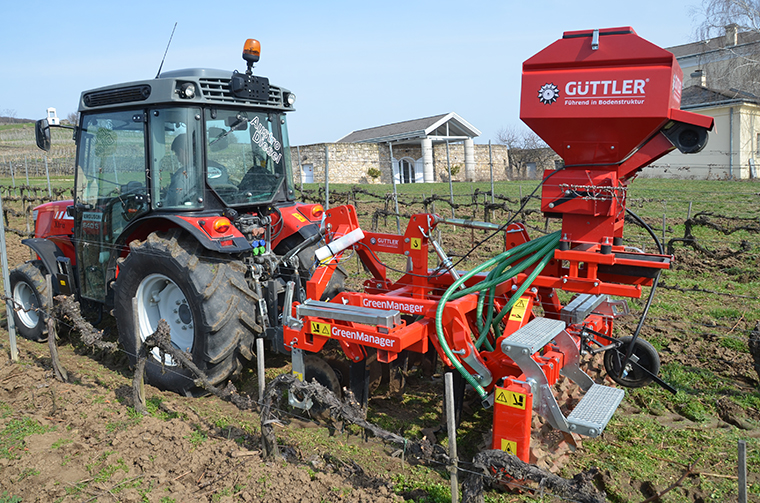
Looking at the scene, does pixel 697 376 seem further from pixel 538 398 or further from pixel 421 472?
pixel 421 472

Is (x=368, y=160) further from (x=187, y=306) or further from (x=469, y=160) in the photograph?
(x=187, y=306)

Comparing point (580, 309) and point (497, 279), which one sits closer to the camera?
point (497, 279)

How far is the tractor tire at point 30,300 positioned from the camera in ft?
19.0

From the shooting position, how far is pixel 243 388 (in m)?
4.80

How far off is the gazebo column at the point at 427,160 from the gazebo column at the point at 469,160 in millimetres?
2235

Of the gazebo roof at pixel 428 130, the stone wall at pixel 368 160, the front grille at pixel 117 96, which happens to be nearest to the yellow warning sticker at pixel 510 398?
the front grille at pixel 117 96

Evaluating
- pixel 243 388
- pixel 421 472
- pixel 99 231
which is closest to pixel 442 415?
pixel 421 472

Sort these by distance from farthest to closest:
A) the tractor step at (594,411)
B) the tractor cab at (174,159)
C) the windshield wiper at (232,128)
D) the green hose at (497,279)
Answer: the windshield wiper at (232,128) → the tractor cab at (174,159) → the green hose at (497,279) → the tractor step at (594,411)

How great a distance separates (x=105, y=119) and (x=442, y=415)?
152 inches

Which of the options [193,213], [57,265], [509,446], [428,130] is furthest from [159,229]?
[428,130]

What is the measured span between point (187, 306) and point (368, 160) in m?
24.0

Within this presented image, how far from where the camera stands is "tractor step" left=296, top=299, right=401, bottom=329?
3.65 meters

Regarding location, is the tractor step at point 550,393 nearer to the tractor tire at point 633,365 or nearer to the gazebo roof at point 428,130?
the tractor tire at point 633,365

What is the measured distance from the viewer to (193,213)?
4531 millimetres
